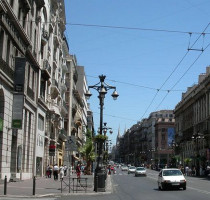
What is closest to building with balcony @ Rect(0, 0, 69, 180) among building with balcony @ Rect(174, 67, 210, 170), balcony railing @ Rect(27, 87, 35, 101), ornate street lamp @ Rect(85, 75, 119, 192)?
balcony railing @ Rect(27, 87, 35, 101)

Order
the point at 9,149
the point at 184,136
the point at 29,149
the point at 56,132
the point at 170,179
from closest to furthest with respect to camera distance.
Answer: the point at 170,179, the point at 9,149, the point at 29,149, the point at 56,132, the point at 184,136

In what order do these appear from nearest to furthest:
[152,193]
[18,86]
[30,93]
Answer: [152,193], [18,86], [30,93]

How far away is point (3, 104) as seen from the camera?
2884cm

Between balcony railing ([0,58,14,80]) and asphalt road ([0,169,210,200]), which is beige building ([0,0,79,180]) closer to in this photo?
balcony railing ([0,58,14,80])

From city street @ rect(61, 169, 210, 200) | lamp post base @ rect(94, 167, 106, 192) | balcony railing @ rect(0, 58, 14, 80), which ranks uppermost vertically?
balcony railing @ rect(0, 58, 14, 80)

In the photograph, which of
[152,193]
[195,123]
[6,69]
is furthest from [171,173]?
[195,123]

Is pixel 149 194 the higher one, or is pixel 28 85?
pixel 28 85

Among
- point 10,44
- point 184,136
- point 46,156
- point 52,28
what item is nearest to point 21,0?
point 10,44

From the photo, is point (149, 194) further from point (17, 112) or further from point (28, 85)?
point (28, 85)

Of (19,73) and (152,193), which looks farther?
(19,73)

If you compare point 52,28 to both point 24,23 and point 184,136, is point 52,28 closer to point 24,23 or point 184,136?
point 24,23

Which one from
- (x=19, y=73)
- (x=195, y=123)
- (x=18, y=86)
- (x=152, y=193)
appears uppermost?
(x=195, y=123)

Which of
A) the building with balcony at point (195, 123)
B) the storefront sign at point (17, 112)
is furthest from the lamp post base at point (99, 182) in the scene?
the building with balcony at point (195, 123)

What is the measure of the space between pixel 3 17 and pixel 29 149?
48.7 ft
